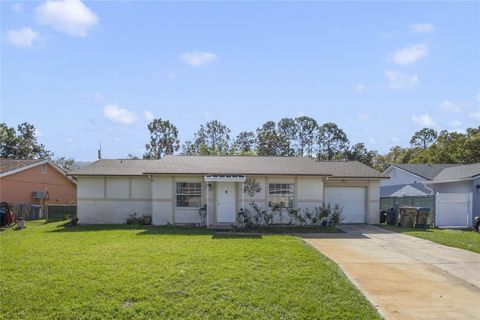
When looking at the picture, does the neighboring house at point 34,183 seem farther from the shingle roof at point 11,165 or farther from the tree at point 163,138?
the tree at point 163,138

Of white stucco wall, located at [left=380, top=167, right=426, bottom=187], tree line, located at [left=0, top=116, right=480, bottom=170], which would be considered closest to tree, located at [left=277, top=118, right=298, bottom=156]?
tree line, located at [left=0, top=116, right=480, bottom=170]

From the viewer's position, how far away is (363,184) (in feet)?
70.5

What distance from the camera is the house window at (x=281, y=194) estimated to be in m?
19.4

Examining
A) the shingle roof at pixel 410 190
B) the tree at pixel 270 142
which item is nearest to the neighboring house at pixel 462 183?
the shingle roof at pixel 410 190

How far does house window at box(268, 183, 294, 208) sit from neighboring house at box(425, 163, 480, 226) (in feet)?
29.7

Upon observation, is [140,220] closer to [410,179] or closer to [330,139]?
[410,179]

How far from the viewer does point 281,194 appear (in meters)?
19.4

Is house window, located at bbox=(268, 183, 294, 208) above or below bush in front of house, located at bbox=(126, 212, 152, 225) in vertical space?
above

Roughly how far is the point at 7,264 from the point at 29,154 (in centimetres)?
4568

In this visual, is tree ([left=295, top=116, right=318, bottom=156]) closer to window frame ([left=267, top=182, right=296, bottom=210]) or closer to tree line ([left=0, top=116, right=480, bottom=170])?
tree line ([left=0, top=116, right=480, bottom=170])

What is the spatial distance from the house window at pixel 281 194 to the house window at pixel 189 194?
3.24 m

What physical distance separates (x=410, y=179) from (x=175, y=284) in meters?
28.3

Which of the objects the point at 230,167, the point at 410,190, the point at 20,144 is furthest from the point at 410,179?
the point at 20,144

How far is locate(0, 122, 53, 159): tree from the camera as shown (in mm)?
47291
